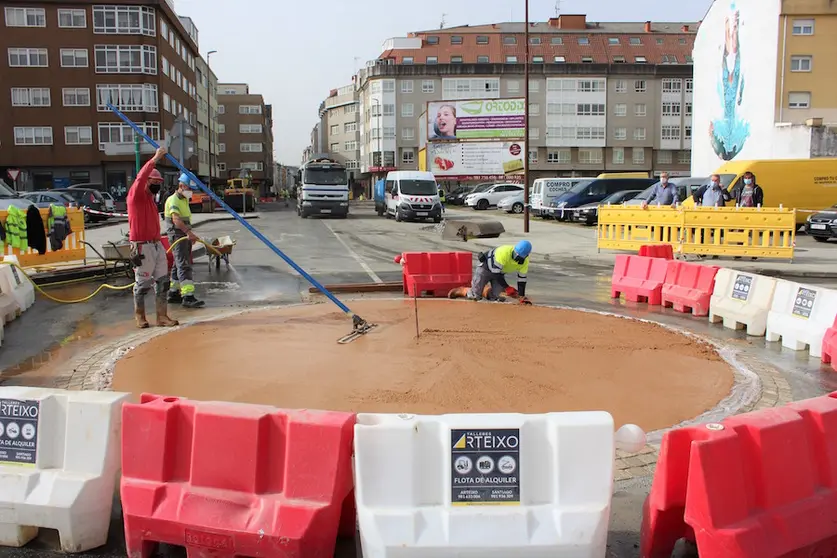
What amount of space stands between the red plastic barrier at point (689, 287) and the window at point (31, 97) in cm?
5505

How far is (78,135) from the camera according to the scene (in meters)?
54.5

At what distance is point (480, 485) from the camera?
331cm

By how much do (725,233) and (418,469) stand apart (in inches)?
608

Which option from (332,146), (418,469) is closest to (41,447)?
(418,469)

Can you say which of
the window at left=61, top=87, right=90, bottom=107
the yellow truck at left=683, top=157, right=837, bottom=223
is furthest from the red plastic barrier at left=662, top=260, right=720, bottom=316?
the window at left=61, top=87, right=90, bottom=107

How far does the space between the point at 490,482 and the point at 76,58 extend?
5967 cm

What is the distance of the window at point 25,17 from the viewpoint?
53.1 meters

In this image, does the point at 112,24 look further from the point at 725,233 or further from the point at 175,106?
the point at 725,233

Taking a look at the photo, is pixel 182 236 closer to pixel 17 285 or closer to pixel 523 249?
pixel 17 285

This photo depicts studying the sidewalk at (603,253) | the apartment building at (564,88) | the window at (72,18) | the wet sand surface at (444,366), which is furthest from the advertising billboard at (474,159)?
the wet sand surface at (444,366)

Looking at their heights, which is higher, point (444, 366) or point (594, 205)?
point (594, 205)

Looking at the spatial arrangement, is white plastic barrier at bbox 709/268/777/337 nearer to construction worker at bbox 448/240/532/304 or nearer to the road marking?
construction worker at bbox 448/240/532/304

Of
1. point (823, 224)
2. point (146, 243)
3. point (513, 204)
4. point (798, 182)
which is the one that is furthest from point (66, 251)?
point (513, 204)

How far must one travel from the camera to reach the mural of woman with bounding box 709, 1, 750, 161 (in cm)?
4144
